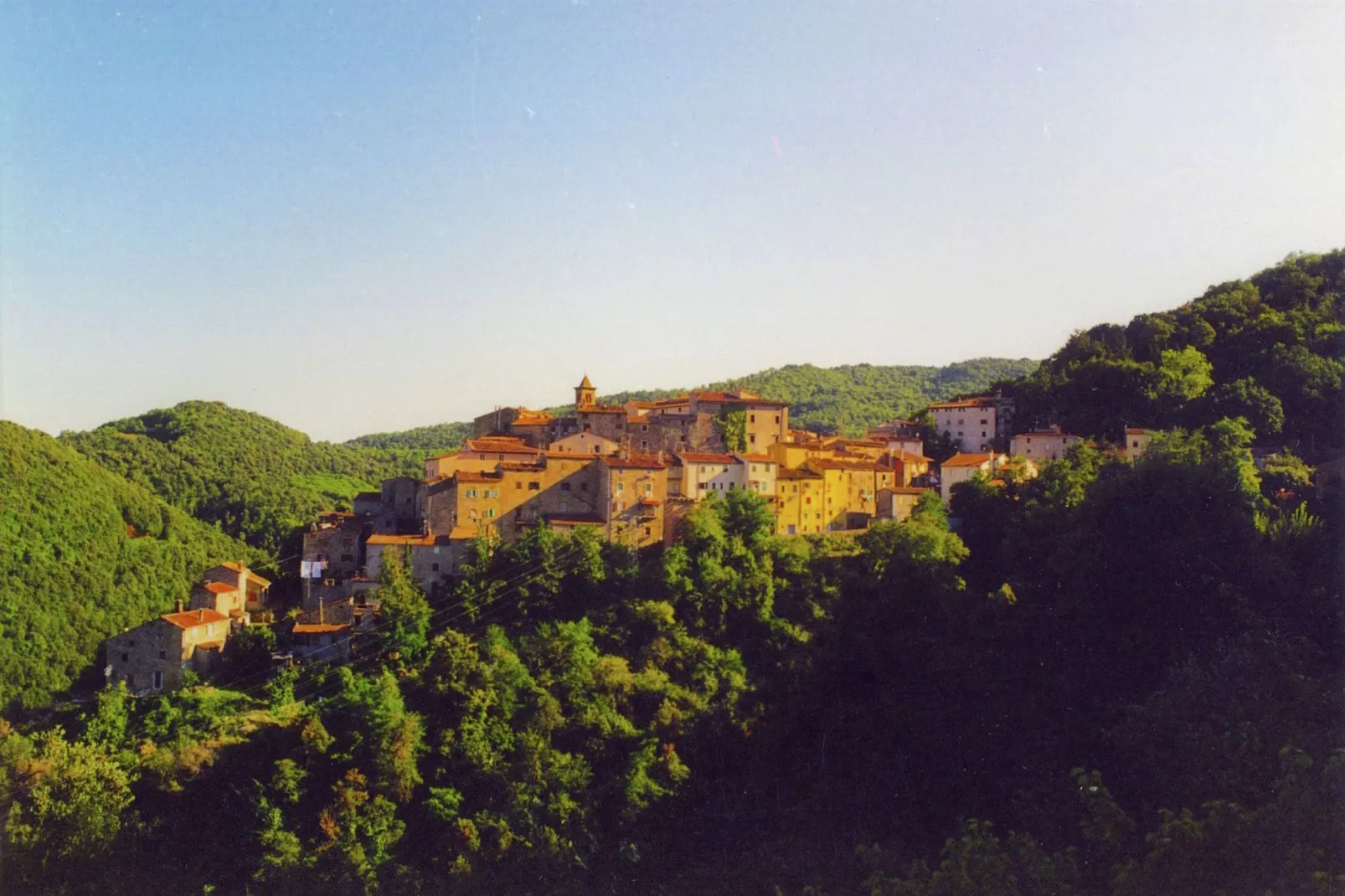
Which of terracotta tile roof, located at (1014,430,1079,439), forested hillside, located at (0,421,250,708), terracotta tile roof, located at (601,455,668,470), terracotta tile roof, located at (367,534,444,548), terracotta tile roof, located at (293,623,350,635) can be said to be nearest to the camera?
terracotta tile roof, located at (293,623,350,635)

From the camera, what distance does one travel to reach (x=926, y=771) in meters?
25.4

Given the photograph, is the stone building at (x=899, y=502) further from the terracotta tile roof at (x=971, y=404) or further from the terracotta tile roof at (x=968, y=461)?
the terracotta tile roof at (x=971, y=404)

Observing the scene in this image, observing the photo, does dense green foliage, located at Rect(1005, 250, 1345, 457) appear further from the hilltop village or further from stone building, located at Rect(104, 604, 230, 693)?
stone building, located at Rect(104, 604, 230, 693)

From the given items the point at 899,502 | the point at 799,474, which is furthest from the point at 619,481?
the point at 899,502

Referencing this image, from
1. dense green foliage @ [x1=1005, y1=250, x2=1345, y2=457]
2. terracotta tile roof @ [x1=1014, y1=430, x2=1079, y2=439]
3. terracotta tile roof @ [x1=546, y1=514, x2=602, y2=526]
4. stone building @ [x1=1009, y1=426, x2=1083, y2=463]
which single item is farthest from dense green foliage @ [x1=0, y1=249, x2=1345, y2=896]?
terracotta tile roof @ [x1=1014, y1=430, x2=1079, y2=439]

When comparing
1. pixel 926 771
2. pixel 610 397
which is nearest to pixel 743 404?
pixel 926 771

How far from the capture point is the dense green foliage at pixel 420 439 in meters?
78.2

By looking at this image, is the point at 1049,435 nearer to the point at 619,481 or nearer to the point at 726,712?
the point at 619,481

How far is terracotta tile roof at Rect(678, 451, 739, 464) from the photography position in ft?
98.4

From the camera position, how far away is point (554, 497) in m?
28.6

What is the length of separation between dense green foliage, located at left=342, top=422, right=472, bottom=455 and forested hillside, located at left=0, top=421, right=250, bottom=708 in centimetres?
3248

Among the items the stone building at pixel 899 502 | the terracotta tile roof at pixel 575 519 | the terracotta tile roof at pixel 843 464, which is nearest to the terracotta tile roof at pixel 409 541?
the terracotta tile roof at pixel 575 519

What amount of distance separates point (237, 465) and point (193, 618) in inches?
1233

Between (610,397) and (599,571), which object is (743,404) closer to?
(599,571)
